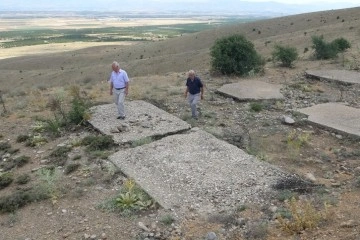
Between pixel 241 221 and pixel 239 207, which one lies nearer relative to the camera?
pixel 241 221

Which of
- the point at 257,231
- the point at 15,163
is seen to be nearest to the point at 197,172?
the point at 257,231

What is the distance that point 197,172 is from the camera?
729cm

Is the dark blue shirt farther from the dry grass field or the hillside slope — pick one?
the hillside slope

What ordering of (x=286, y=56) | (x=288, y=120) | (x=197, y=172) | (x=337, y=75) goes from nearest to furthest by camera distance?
(x=197, y=172) → (x=288, y=120) → (x=337, y=75) → (x=286, y=56)

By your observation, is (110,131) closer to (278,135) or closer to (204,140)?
(204,140)

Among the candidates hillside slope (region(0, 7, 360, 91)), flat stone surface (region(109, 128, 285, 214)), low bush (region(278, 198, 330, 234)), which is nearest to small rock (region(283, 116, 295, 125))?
flat stone surface (region(109, 128, 285, 214))

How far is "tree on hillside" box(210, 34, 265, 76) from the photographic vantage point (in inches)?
603

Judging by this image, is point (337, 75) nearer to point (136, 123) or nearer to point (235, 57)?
point (235, 57)

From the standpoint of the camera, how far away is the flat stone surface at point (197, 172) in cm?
643

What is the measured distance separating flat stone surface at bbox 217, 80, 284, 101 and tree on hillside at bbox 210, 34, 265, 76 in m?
1.65

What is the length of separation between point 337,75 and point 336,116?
4.78 metres

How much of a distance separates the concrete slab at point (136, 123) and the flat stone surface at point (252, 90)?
248 centimetres

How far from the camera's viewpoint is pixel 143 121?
10.0 metres

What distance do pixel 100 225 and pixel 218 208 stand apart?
173cm
